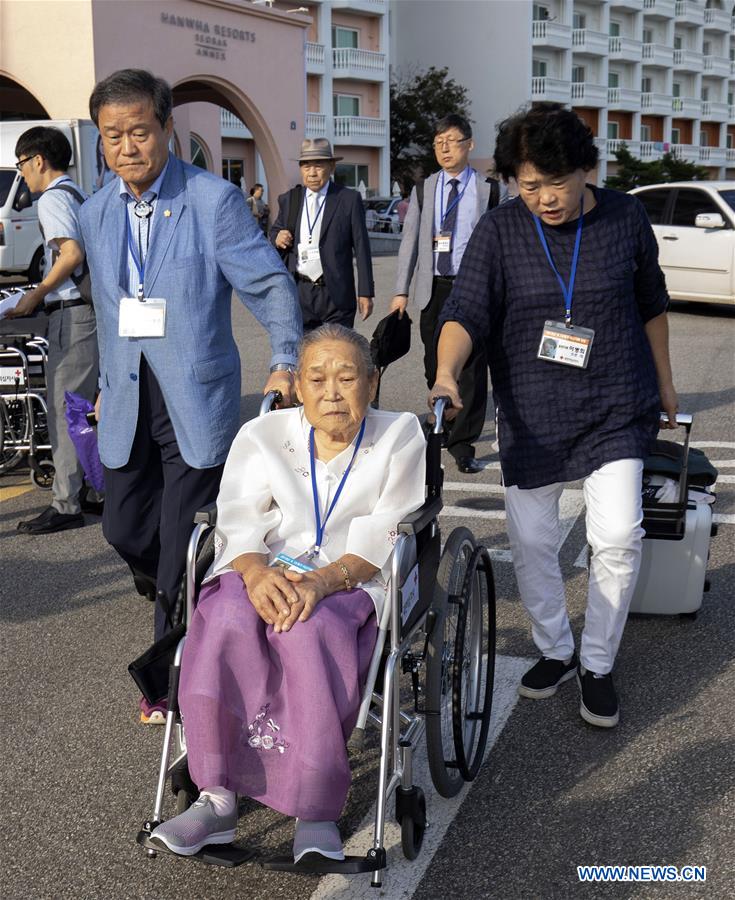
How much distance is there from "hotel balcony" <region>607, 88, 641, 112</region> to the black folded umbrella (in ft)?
194

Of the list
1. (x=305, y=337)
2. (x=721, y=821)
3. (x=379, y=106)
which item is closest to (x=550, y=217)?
(x=305, y=337)

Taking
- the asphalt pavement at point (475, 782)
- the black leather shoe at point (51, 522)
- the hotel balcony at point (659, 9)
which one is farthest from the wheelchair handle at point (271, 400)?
the hotel balcony at point (659, 9)

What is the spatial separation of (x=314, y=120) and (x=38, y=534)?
4332 centimetres

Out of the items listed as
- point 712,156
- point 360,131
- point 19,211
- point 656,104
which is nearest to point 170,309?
point 19,211

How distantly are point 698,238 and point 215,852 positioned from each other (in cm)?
1229

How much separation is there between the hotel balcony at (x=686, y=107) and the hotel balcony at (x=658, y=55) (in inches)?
87.3

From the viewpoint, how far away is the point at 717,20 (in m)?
65.8

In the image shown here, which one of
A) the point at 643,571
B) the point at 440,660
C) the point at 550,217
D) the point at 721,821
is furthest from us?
the point at 643,571

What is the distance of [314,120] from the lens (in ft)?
153

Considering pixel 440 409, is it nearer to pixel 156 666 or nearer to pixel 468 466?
pixel 156 666

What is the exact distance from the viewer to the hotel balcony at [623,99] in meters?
59.2

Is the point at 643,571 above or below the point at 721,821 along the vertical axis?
above

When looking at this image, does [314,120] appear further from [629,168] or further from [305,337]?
[305,337]

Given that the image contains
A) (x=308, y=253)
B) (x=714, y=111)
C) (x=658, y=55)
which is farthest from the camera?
(x=714, y=111)
